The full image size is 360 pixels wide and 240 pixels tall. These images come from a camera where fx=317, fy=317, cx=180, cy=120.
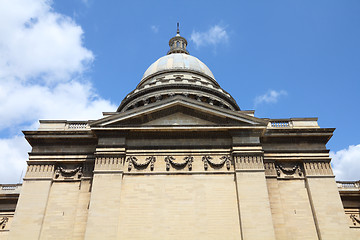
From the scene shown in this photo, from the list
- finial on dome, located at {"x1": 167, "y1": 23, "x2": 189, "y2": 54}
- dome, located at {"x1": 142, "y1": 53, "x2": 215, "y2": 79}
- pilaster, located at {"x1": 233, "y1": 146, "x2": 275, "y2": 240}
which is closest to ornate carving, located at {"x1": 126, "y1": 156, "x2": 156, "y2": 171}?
pilaster, located at {"x1": 233, "y1": 146, "x2": 275, "y2": 240}

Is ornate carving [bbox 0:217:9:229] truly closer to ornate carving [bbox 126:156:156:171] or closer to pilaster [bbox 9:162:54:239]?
pilaster [bbox 9:162:54:239]

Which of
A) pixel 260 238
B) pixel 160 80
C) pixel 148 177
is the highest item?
pixel 160 80

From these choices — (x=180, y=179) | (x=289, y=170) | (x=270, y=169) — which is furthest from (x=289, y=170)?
(x=180, y=179)

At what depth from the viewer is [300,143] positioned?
23.6 m

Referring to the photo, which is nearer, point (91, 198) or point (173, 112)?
point (91, 198)

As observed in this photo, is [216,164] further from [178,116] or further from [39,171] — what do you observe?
[39,171]

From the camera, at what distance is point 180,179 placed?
21.4 metres

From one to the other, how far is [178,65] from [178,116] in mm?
23398

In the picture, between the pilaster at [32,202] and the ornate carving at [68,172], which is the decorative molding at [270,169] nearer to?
the ornate carving at [68,172]

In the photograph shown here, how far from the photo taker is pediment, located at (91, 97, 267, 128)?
74.7 feet

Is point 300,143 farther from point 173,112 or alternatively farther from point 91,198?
point 91,198

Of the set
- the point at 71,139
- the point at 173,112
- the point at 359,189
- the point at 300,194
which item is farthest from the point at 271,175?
the point at 71,139

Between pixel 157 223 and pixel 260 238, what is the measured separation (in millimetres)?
6296

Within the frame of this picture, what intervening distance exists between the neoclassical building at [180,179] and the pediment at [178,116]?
7cm
